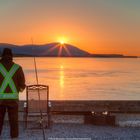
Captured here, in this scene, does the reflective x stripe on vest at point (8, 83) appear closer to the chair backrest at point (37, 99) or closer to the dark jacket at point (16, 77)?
the dark jacket at point (16, 77)

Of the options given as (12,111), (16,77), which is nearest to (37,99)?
(12,111)

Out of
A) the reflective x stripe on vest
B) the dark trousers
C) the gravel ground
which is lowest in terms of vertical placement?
the gravel ground

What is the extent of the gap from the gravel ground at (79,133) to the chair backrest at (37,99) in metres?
0.47

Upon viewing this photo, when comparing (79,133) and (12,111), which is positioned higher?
(12,111)

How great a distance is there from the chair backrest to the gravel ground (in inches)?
18.7

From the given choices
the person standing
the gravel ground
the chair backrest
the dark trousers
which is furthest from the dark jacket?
the chair backrest

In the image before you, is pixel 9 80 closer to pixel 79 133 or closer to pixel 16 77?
pixel 16 77

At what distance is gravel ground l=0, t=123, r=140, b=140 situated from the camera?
10.4 meters

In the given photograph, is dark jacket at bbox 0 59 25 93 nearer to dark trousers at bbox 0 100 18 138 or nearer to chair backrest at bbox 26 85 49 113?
dark trousers at bbox 0 100 18 138

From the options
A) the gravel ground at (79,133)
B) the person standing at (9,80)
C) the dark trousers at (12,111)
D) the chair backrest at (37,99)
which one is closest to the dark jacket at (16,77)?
the person standing at (9,80)

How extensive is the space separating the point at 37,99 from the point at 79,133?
1223 mm

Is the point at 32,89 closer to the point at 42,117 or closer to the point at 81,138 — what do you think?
the point at 42,117

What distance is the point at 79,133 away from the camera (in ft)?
35.5

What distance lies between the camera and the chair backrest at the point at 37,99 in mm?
11258
